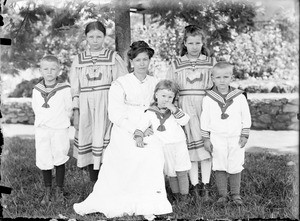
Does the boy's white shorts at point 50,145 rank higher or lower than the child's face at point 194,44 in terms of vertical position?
lower

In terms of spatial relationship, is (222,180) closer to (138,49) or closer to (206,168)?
(206,168)

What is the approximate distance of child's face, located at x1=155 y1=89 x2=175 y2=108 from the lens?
411cm

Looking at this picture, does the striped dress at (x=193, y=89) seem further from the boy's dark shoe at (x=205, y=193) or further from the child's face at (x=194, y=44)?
the boy's dark shoe at (x=205, y=193)

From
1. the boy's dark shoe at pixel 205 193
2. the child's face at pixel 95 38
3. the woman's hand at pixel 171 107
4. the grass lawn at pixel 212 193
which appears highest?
the child's face at pixel 95 38

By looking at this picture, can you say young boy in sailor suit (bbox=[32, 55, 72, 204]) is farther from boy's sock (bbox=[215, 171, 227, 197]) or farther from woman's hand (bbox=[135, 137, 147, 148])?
boy's sock (bbox=[215, 171, 227, 197])

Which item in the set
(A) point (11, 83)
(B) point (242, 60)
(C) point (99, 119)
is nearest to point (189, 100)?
(C) point (99, 119)

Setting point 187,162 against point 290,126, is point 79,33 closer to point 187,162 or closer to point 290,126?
point 187,162

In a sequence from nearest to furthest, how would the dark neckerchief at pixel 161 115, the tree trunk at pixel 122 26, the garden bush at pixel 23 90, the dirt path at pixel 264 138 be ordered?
1. the dark neckerchief at pixel 161 115
2. the tree trunk at pixel 122 26
3. the dirt path at pixel 264 138
4. the garden bush at pixel 23 90

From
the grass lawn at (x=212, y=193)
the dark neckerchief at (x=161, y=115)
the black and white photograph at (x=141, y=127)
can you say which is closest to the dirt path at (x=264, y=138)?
the grass lawn at (x=212, y=193)

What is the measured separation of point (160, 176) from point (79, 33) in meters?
2.87

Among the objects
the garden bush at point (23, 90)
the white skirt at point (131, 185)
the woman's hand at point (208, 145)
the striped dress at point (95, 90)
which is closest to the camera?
the white skirt at point (131, 185)

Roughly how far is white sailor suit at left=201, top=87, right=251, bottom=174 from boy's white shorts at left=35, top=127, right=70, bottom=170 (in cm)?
133

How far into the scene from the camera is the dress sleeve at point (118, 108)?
4180 mm

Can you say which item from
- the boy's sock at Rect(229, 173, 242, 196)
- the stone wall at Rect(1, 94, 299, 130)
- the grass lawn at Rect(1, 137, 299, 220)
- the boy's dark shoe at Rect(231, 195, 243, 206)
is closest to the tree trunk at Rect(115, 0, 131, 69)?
the grass lawn at Rect(1, 137, 299, 220)
